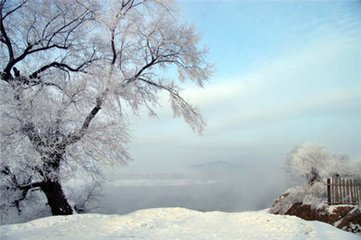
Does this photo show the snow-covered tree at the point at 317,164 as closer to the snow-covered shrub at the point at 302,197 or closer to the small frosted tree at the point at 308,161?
the small frosted tree at the point at 308,161

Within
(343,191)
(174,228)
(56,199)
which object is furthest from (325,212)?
(56,199)

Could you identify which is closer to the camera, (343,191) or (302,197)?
(343,191)

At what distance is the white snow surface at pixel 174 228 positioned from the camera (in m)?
8.44

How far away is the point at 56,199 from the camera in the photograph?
13.1 m

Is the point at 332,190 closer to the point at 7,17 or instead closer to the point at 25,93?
the point at 25,93

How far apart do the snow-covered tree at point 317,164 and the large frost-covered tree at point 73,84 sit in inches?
447

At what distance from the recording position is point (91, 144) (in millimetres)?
12266

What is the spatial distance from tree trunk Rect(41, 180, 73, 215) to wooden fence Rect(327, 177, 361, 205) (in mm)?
11034

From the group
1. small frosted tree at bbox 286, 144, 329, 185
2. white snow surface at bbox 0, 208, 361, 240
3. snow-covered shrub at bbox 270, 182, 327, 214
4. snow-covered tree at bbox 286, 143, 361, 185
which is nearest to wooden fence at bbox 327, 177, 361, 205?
snow-covered shrub at bbox 270, 182, 327, 214

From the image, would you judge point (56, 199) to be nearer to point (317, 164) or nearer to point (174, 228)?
point (174, 228)

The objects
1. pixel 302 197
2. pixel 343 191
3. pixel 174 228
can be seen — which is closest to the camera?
pixel 174 228

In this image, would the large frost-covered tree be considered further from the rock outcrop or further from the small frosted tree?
the small frosted tree

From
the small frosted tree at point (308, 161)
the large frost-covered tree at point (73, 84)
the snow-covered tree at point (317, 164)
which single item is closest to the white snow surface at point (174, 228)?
the large frost-covered tree at point (73, 84)

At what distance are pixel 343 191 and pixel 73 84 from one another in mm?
12206
